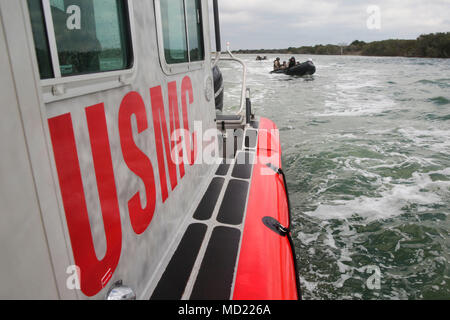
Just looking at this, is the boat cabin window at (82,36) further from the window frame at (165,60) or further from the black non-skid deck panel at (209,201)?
the black non-skid deck panel at (209,201)

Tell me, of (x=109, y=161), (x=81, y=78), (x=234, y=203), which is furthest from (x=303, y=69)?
(x=81, y=78)

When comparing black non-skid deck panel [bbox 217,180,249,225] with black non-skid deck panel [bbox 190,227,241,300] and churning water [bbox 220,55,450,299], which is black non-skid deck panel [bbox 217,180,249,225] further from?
churning water [bbox 220,55,450,299]

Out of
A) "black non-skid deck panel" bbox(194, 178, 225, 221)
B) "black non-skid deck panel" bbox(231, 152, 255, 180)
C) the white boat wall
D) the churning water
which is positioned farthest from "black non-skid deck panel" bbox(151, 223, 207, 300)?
the churning water

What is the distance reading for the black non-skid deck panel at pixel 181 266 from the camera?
1639mm

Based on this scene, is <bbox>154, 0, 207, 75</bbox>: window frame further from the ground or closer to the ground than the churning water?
further from the ground

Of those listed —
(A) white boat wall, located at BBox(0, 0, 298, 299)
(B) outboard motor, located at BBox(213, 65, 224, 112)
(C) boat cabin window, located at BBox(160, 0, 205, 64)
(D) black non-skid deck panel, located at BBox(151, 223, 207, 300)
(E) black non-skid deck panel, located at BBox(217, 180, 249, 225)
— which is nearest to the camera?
(A) white boat wall, located at BBox(0, 0, 298, 299)

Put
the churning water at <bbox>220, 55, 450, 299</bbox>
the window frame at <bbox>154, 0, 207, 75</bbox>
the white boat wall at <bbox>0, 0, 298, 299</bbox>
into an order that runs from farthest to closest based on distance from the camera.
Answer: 1. the churning water at <bbox>220, 55, 450, 299</bbox>
2. the window frame at <bbox>154, 0, 207, 75</bbox>
3. the white boat wall at <bbox>0, 0, 298, 299</bbox>

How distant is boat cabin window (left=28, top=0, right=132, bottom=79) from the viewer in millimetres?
883

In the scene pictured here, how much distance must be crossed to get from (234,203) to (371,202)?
2.67 metres

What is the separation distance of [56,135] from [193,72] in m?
1.71

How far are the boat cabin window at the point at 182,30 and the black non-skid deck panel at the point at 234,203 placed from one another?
1224mm

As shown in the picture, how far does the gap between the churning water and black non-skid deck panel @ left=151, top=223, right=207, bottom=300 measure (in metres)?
1.30

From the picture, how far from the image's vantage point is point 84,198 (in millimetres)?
1091
